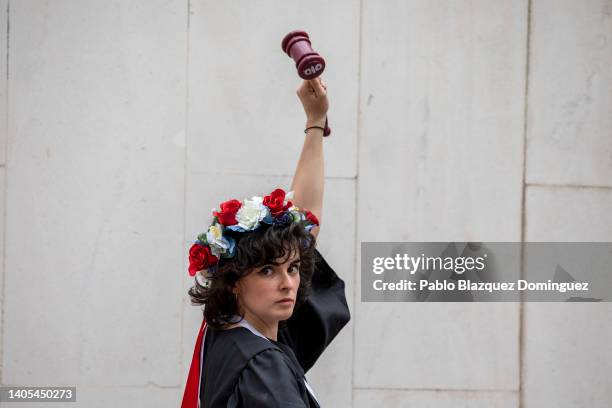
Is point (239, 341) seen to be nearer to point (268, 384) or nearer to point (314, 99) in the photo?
point (268, 384)

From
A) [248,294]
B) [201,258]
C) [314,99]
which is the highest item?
[314,99]

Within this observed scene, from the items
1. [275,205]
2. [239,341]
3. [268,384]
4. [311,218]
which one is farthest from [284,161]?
[268,384]

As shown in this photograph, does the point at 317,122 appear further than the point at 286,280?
Yes

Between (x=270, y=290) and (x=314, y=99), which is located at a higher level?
(x=314, y=99)

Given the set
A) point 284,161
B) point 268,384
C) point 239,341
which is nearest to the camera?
point 268,384

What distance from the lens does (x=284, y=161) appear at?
3383 millimetres

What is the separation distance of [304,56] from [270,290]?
741mm

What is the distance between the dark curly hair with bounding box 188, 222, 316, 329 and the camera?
2008 millimetres

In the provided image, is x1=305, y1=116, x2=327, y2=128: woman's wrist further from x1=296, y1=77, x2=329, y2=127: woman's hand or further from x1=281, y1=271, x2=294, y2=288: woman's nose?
x1=281, y1=271, x2=294, y2=288: woman's nose

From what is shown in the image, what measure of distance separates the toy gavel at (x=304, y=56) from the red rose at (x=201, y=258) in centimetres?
62

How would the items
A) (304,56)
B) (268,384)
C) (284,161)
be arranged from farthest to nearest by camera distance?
(284,161), (304,56), (268,384)

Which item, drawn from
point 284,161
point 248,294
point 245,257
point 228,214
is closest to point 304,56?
point 228,214

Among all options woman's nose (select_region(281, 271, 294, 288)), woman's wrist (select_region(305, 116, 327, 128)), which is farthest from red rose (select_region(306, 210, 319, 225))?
woman's wrist (select_region(305, 116, 327, 128))

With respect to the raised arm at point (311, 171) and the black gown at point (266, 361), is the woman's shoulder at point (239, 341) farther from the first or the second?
the raised arm at point (311, 171)
